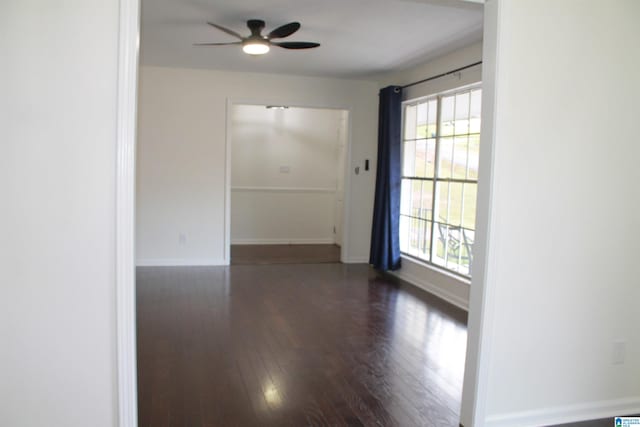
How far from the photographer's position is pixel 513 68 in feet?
7.73

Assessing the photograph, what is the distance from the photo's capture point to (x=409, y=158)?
5.96 metres

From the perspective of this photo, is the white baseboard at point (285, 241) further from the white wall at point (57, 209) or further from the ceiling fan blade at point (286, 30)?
the white wall at point (57, 209)

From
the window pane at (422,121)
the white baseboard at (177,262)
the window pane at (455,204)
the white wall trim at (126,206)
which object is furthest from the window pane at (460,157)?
the white wall trim at (126,206)

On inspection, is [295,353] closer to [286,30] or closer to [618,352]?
[618,352]

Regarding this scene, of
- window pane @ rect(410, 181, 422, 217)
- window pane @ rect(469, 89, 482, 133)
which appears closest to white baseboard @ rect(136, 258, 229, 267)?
window pane @ rect(410, 181, 422, 217)

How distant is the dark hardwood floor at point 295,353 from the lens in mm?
2645

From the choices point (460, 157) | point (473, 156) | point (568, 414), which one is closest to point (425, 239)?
point (460, 157)

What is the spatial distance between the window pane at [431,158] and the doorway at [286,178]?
7.88ft

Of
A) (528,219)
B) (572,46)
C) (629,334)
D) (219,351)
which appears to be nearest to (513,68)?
(572,46)

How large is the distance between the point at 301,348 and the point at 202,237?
3.18 meters

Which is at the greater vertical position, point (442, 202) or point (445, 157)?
point (445, 157)

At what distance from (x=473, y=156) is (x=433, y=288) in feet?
5.03

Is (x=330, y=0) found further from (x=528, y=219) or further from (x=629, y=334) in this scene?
(x=629, y=334)

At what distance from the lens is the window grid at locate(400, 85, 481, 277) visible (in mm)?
4781
